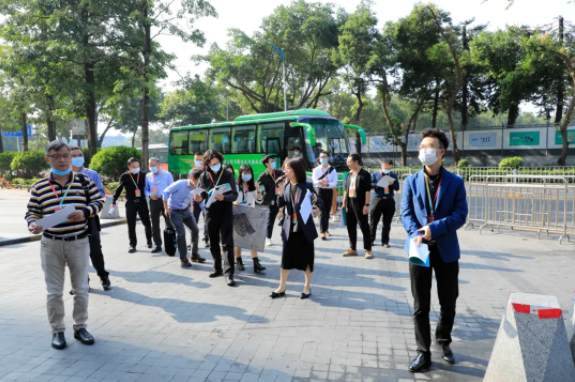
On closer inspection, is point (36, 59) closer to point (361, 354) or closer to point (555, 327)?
point (361, 354)

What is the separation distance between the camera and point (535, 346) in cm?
304

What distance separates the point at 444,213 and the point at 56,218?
10.8 feet

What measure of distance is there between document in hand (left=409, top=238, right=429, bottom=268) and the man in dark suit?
13.7 feet

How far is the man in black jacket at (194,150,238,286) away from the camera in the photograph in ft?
21.1

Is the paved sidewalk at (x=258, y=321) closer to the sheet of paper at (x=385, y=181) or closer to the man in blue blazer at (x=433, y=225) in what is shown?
the man in blue blazer at (x=433, y=225)

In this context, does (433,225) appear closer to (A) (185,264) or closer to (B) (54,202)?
(B) (54,202)

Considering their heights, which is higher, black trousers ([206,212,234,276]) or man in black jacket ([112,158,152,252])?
man in black jacket ([112,158,152,252])

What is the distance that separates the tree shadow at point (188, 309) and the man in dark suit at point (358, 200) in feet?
10.7

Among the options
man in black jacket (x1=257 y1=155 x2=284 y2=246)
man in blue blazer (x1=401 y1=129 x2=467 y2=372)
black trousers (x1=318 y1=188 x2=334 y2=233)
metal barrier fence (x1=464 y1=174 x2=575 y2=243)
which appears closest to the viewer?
man in blue blazer (x1=401 y1=129 x2=467 y2=372)

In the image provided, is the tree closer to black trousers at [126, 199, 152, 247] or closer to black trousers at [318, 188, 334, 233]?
black trousers at [318, 188, 334, 233]

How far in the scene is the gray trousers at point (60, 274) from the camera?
4273 millimetres

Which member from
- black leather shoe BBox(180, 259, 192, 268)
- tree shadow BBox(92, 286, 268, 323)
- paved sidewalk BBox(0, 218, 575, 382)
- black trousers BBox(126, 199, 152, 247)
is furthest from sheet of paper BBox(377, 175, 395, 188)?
black trousers BBox(126, 199, 152, 247)

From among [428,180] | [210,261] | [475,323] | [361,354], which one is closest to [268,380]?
[361,354]

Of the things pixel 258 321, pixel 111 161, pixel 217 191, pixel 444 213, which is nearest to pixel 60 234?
pixel 258 321
